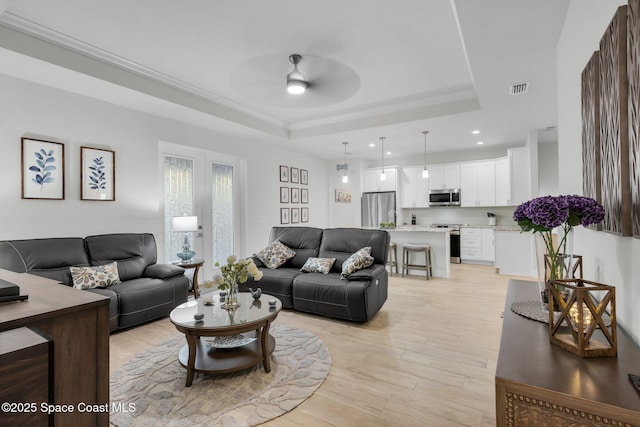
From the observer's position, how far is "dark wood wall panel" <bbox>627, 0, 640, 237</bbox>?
3.17 feet

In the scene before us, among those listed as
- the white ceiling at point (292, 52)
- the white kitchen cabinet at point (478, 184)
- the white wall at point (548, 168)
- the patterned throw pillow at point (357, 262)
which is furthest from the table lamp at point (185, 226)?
the white wall at point (548, 168)

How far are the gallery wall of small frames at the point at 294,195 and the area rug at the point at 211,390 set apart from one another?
4.14 m

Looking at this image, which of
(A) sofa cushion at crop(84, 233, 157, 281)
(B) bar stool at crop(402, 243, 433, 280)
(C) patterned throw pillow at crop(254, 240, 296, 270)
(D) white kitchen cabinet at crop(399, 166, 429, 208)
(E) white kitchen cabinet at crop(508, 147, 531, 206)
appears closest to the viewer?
(A) sofa cushion at crop(84, 233, 157, 281)

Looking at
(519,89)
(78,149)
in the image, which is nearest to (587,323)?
(519,89)

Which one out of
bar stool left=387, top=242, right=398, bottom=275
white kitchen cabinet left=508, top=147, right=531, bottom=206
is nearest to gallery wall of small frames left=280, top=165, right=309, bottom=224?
bar stool left=387, top=242, right=398, bottom=275

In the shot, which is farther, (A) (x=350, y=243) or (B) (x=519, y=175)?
(B) (x=519, y=175)

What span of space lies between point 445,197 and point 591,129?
5.99 meters

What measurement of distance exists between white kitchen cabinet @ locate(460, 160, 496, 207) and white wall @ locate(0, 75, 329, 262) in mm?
5299

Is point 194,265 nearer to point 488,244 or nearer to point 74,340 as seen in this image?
point 74,340

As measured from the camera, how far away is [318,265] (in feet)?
12.8

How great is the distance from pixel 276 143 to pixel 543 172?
570 centimetres

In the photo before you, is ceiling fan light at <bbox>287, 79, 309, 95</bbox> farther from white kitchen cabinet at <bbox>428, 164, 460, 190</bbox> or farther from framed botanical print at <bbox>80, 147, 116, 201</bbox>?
white kitchen cabinet at <bbox>428, 164, 460, 190</bbox>

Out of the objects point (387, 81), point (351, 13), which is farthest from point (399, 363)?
point (387, 81)

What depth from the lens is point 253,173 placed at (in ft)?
19.0
